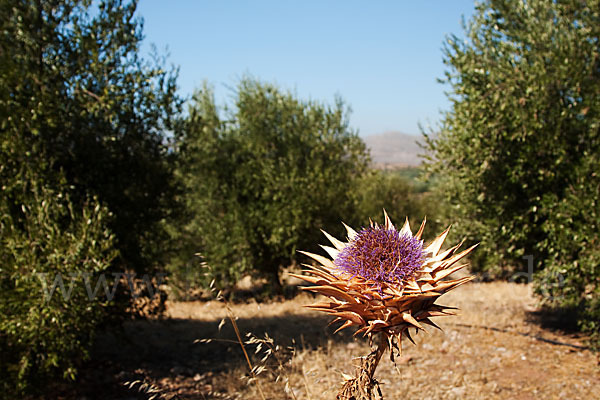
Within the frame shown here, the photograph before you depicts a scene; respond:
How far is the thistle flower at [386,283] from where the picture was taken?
278cm

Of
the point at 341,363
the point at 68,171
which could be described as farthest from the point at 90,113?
the point at 341,363

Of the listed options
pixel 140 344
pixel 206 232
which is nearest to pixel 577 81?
pixel 140 344

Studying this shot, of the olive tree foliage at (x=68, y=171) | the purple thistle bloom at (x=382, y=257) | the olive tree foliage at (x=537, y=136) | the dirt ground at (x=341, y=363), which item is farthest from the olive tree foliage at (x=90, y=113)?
the olive tree foliage at (x=537, y=136)

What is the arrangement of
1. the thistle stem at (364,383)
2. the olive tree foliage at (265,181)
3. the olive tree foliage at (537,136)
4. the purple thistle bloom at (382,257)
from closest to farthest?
1. the thistle stem at (364,383)
2. the purple thistle bloom at (382,257)
3. the olive tree foliage at (537,136)
4. the olive tree foliage at (265,181)

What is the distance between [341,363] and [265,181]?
361 inches

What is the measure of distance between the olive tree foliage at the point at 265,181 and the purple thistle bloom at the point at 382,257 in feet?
40.6

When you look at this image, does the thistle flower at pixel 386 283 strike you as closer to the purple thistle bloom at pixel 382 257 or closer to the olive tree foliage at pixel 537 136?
the purple thistle bloom at pixel 382 257

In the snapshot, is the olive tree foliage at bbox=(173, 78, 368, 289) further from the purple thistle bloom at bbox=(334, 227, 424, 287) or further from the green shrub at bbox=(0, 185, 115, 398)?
the purple thistle bloom at bbox=(334, 227, 424, 287)

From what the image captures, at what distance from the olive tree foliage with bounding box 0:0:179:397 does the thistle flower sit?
4824mm

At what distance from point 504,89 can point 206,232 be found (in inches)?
467

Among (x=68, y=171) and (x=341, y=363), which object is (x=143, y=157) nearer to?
(x=68, y=171)

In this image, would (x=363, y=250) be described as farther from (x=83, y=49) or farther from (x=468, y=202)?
(x=468, y=202)

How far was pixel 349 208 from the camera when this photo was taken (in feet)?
55.5

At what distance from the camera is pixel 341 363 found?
8.40 metres
